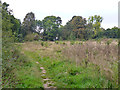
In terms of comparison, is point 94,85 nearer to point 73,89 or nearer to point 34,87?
point 73,89

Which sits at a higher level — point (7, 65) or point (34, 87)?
point (7, 65)

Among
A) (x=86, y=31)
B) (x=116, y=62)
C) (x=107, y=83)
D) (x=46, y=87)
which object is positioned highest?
(x=86, y=31)

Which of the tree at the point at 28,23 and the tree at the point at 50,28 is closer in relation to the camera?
the tree at the point at 28,23

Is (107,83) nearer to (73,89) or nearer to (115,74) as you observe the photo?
(115,74)

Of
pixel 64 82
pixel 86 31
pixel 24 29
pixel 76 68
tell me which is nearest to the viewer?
pixel 64 82

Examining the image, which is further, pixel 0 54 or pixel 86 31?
pixel 86 31

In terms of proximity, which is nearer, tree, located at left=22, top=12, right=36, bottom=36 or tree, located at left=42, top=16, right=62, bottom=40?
tree, located at left=22, top=12, right=36, bottom=36

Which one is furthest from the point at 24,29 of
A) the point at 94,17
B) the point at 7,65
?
the point at 7,65

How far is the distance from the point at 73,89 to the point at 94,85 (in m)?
0.73

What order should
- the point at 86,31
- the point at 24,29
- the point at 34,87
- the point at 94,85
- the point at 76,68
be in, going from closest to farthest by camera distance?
the point at 94,85 < the point at 34,87 < the point at 76,68 < the point at 86,31 < the point at 24,29

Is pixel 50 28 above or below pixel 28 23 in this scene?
below

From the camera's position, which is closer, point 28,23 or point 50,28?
point 28,23

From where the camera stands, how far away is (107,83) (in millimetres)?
3846

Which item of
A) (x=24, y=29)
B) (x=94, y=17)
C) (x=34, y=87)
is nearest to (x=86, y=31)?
(x=94, y=17)
